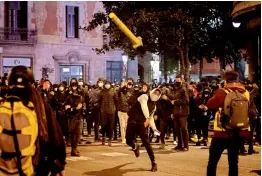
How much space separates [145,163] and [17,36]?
22482 millimetres

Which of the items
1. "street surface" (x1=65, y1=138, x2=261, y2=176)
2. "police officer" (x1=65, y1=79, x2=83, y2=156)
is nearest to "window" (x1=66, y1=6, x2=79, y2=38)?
"street surface" (x1=65, y1=138, x2=261, y2=176)

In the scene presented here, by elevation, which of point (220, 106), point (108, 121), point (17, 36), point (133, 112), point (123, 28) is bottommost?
point (108, 121)

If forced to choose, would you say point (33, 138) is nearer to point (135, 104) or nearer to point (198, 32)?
point (135, 104)

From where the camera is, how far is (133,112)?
31.3 feet

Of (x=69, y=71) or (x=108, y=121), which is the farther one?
(x=69, y=71)

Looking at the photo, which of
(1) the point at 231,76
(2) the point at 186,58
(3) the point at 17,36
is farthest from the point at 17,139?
(3) the point at 17,36

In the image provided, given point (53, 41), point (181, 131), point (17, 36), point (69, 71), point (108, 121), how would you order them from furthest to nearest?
point (69, 71) → point (53, 41) → point (17, 36) → point (108, 121) → point (181, 131)

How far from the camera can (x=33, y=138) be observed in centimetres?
428

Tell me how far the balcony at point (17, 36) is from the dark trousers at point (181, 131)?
66.5ft

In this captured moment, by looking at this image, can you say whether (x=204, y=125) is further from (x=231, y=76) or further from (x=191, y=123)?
(x=231, y=76)

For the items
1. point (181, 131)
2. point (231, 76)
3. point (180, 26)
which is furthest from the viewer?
point (180, 26)

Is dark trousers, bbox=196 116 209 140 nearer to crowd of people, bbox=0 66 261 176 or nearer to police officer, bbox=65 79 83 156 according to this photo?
crowd of people, bbox=0 66 261 176

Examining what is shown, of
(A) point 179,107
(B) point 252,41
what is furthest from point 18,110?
(B) point 252,41

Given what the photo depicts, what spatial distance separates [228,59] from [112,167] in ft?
59.9
